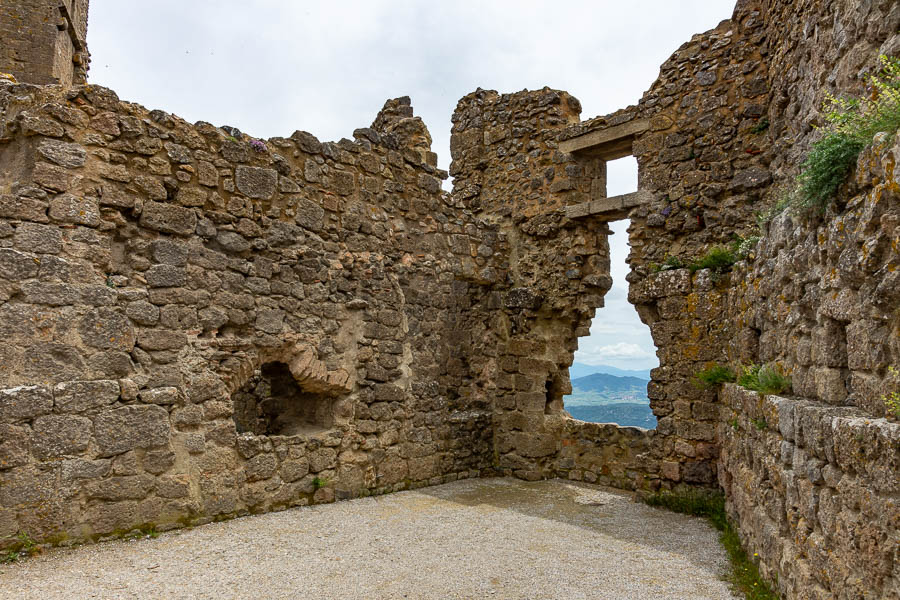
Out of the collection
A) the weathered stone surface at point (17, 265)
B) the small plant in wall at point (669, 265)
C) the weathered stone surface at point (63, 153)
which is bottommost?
the weathered stone surface at point (17, 265)

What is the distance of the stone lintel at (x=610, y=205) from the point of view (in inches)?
297

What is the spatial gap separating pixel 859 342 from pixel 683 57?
18.4 ft

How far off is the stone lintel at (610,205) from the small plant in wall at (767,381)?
3.24 metres

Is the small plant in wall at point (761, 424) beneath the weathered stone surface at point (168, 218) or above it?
beneath

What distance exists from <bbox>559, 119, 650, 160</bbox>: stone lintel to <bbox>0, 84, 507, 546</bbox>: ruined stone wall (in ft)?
6.02

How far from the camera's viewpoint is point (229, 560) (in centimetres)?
459

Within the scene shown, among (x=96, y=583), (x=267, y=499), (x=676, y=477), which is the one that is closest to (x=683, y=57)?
(x=676, y=477)

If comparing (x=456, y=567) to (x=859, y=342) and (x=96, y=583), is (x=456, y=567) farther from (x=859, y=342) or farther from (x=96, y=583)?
(x=859, y=342)

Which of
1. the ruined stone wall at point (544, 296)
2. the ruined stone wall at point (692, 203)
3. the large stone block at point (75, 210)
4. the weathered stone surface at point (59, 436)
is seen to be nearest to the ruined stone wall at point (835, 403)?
the ruined stone wall at point (692, 203)

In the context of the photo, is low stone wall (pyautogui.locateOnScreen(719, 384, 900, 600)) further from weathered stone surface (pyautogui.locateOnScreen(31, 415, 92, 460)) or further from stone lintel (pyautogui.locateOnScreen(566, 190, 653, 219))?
weathered stone surface (pyautogui.locateOnScreen(31, 415, 92, 460))

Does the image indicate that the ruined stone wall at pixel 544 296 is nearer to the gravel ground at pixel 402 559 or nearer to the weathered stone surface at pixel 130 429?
the gravel ground at pixel 402 559

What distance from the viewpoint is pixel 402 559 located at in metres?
4.77

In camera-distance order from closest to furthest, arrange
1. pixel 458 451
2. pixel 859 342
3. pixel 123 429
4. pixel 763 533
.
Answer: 1. pixel 859 342
2. pixel 763 533
3. pixel 123 429
4. pixel 458 451

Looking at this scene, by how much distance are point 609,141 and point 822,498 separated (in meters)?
5.97
